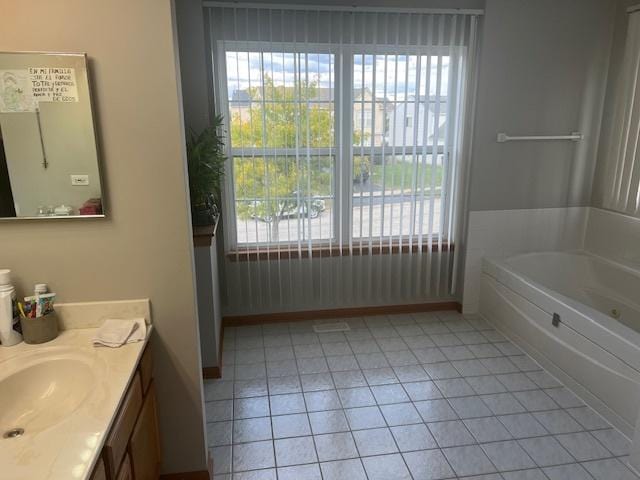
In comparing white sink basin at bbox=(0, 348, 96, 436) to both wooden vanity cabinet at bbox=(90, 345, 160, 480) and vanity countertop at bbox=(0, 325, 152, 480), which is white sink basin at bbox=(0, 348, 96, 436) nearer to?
vanity countertop at bbox=(0, 325, 152, 480)

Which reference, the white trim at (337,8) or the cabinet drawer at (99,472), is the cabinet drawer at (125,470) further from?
the white trim at (337,8)

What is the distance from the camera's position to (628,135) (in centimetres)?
325

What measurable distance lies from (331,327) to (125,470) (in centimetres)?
227

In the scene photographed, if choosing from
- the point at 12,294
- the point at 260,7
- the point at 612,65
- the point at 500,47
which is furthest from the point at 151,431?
the point at 612,65

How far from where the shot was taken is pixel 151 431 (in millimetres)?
1753

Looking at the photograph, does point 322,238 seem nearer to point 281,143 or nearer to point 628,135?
point 281,143

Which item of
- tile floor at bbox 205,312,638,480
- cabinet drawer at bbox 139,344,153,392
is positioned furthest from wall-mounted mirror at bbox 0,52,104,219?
tile floor at bbox 205,312,638,480

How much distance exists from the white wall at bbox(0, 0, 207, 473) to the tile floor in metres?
0.78

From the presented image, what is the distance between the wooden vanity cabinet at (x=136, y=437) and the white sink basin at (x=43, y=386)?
0.47 ft

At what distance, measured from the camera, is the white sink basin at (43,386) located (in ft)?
4.45

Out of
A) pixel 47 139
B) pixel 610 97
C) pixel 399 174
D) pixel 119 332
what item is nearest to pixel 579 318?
pixel 399 174

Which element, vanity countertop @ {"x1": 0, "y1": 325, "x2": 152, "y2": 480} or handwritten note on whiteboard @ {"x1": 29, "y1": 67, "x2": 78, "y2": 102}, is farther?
handwritten note on whiteboard @ {"x1": 29, "y1": 67, "x2": 78, "y2": 102}

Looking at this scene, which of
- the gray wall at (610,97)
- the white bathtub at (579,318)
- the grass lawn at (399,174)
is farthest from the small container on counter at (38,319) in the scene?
the gray wall at (610,97)

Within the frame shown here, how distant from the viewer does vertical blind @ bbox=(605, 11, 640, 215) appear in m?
3.15
